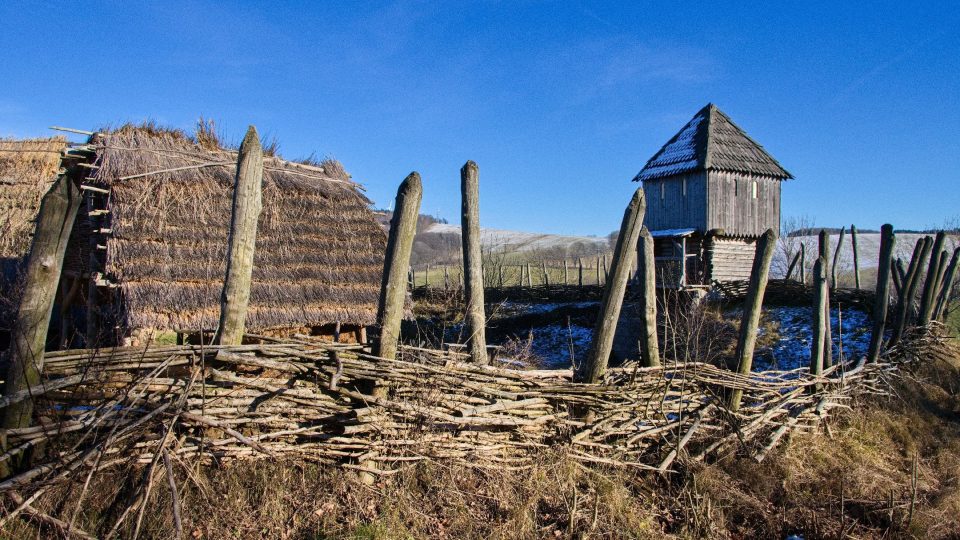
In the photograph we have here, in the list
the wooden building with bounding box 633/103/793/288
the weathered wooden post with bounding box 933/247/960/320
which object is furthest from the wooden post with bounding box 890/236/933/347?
the wooden building with bounding box 633/103/793/288

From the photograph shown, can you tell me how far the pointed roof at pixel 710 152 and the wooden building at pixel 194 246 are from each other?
1356 cm

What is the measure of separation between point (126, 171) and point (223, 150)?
2235mm

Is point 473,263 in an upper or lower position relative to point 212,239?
lower

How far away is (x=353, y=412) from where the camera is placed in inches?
139

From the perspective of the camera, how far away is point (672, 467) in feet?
15.5

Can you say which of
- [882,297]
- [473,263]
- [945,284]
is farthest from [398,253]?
[945,284]

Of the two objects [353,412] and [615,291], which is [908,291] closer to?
[615,291]

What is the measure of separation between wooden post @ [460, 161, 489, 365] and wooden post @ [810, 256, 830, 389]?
13.4 feet

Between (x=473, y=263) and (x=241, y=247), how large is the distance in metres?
1.64

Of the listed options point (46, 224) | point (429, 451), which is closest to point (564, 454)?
point (429, 451)

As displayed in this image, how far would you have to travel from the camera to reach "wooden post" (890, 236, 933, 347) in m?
8.09

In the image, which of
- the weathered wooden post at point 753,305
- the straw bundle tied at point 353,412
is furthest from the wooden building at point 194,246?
the weathered wooden post at point 753,305

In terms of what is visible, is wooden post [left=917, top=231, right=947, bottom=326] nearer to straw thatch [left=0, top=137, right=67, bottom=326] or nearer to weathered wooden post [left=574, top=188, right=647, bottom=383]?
weathered wooden post [left=574, top=188, right=647, bottom=383]

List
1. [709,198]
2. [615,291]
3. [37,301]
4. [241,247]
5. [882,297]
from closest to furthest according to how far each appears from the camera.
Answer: [37,301] → [241,247] → [615,291] → [882,297] → [709,198]
